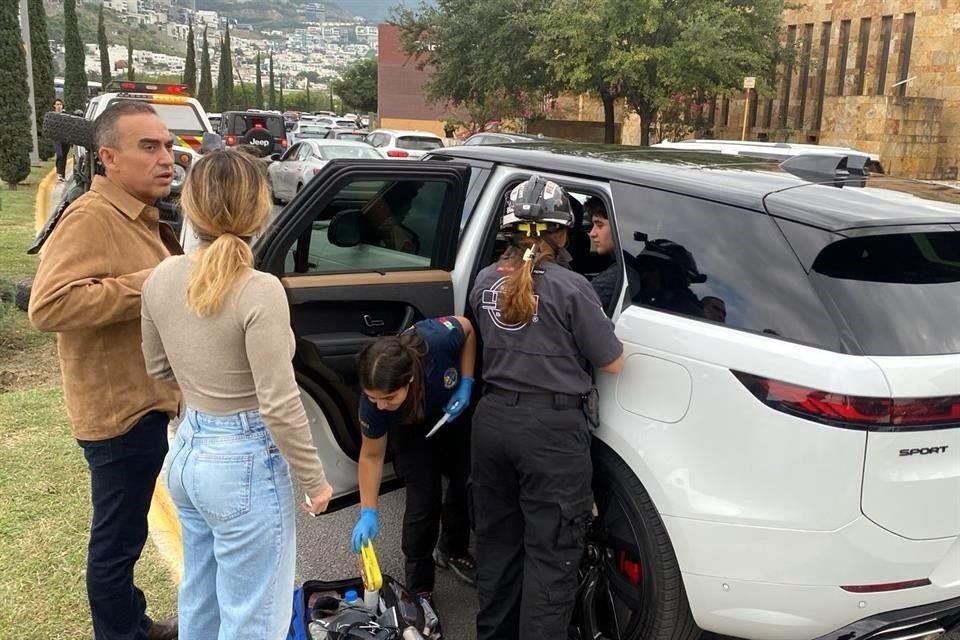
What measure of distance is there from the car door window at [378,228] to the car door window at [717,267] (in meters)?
1.05

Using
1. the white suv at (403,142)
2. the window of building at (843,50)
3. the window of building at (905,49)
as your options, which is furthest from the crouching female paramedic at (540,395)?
the window of building at (843,50)

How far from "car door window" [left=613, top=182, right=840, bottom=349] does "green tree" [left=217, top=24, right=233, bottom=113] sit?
62420 mm

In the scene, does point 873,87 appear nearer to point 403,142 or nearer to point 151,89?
point 403,142

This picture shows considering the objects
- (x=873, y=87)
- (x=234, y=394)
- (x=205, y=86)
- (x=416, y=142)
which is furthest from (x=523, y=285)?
(x=205, y=86)

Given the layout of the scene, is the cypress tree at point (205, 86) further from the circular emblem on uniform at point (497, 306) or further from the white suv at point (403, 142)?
the circular emblem on uniform at point (497, 306)

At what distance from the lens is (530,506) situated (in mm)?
2639

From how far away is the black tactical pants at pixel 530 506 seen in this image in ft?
Answer: 8.34

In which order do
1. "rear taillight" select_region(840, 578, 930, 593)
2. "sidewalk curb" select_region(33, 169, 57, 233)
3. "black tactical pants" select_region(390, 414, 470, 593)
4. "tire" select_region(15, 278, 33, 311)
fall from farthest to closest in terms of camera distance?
1. "sidewalk curb" select_region(33, 169, 57, 233)
2. "tire" select_region(15, 278, 33, 311)
3. "black tactical pants" select_region(390, 414, 470, 593)
4. "rear taillight" select_region(840, 578, 930, 593)

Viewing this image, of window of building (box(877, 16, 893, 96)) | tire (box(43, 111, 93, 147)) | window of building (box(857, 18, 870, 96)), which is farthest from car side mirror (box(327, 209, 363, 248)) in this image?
window of building (box(857, 18, 870, 96))

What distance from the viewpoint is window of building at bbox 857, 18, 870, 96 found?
29.1 m

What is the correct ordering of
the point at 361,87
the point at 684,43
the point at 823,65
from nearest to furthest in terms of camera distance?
the point at 684,43
the point at 823,65
the point at 361,87

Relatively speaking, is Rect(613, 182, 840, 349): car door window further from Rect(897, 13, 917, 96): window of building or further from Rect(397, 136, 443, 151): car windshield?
Rect(897, 13, 917, 96): window of building

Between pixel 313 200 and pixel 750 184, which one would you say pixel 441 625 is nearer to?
pixel 313 200

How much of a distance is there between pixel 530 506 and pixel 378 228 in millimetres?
1599
